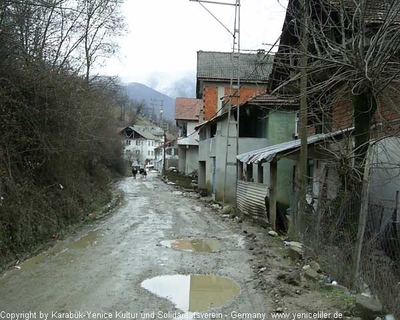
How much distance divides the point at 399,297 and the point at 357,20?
16.5 ft

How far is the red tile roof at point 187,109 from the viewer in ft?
174

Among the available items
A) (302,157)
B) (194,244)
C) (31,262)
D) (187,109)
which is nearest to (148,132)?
(187,109)

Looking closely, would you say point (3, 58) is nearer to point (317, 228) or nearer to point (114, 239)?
point (114, 239)

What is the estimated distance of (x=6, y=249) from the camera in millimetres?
8820

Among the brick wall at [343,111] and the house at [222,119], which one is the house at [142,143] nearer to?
the house at [222,119]

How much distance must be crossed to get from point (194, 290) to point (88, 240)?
18.6ft

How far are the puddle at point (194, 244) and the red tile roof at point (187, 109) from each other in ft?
133

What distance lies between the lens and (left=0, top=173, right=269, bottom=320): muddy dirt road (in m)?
5.89

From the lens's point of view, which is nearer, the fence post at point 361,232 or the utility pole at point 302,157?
the fence post at point 361,232

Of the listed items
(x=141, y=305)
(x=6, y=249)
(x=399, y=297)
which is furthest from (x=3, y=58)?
(x=399, y=297)

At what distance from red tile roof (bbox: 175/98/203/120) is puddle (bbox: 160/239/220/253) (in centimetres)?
4039

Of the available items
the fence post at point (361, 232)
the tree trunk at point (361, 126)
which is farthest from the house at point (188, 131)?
the fence post at point (361, 232)

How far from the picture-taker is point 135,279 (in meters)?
7.51

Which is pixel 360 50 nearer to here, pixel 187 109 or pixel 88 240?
pixel 88 240
